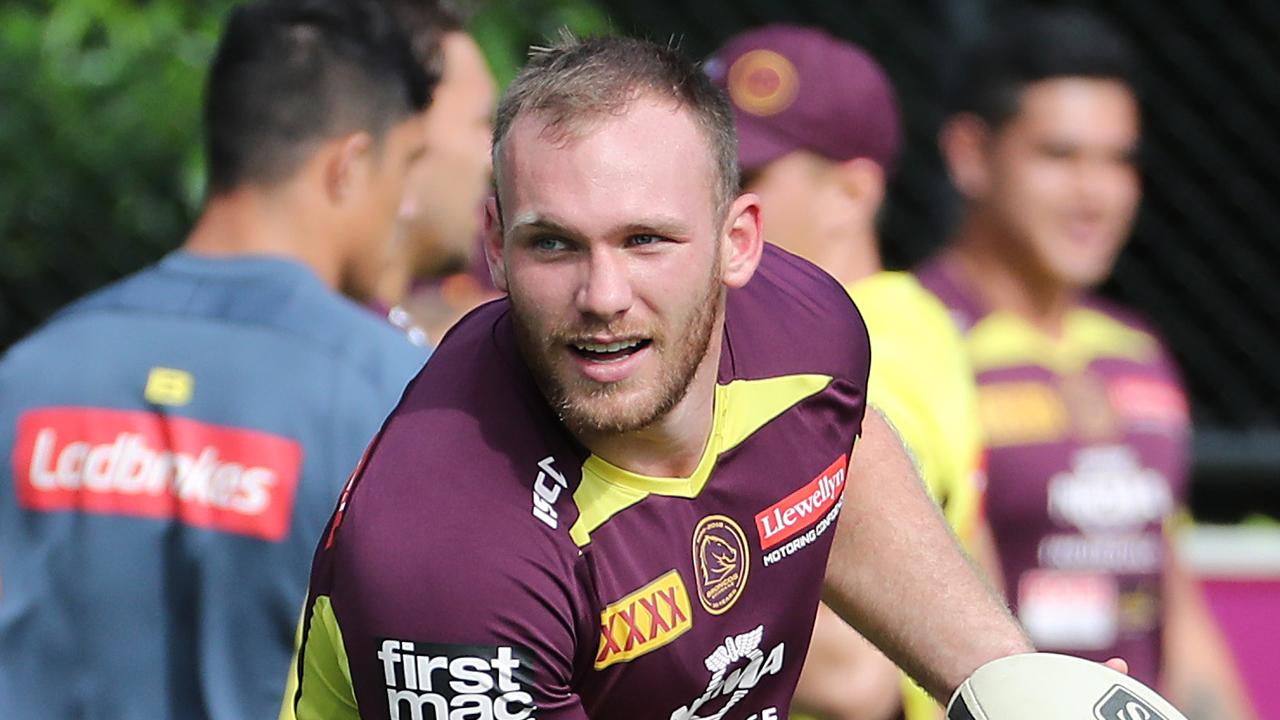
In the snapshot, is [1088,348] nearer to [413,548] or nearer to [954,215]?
[954,215]

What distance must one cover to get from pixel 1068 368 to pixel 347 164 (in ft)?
7.37

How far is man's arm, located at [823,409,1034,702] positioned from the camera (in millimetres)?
3002

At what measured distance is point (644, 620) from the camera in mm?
2734

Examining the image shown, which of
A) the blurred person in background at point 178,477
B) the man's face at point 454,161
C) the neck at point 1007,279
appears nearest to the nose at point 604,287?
the blurred person in background at point 178,477

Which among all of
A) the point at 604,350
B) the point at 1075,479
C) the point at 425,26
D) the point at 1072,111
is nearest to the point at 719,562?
the point at 604,350

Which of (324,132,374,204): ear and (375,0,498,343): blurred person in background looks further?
(375,0,498,343): blurred person in background

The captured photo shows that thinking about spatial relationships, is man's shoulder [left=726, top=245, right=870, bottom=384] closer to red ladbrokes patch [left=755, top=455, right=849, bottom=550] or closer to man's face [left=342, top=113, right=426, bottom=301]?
red ladbrokes patch [left=755, top=455, right=849, bottom=550]

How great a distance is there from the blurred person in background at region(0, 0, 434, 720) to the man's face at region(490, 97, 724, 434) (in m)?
1.00

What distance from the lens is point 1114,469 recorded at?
531 cm

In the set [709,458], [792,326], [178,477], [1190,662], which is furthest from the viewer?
[1190,662]

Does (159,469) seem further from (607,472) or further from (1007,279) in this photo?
(1007,279)

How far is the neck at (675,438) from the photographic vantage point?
2.78 metres

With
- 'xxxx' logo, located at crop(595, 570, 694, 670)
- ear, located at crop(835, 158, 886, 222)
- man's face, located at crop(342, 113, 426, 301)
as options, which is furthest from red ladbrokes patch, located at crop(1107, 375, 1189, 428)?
'xxxx' logo, located at crop(595, 570, 694, 670)

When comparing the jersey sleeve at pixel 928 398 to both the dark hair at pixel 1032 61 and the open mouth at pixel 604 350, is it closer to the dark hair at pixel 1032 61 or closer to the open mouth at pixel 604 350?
the open mouth at pixel 604 350
